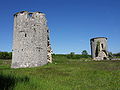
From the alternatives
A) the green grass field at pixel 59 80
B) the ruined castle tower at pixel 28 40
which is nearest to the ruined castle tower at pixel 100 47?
the ruined castle tower at pixel 28 40

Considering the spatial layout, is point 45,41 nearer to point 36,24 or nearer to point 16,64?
point 36,24

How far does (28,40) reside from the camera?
25.0m

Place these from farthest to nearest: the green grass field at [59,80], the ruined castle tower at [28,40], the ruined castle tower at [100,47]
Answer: the ruined castle tower at [100,47] → the ruined castle tower at [28,40] → the green grass field at [59,80]

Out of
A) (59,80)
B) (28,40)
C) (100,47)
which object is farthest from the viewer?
(100,47)

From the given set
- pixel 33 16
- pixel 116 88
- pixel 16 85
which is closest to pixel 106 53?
pixel 33 16

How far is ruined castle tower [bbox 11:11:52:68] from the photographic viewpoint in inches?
985

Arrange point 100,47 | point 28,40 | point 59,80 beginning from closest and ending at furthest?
point 59,80, point 28,40, point 100,47

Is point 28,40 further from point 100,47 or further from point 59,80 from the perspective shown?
point 100,47

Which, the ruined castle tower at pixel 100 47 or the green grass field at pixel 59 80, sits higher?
the ruined castle tower at pixel 100 47

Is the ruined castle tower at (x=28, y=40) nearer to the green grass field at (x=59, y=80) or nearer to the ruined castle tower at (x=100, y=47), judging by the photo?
the green grass field at (x=59, y=80)

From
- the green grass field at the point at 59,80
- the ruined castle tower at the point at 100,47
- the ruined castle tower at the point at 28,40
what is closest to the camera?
the green grass field at the point at 59,80

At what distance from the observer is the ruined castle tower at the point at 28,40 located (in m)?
25.0

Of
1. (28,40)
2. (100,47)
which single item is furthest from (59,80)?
(100,47)

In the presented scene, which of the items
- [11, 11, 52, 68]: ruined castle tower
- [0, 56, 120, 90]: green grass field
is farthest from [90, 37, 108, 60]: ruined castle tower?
[0, 56, 120, 90]: green grass field
